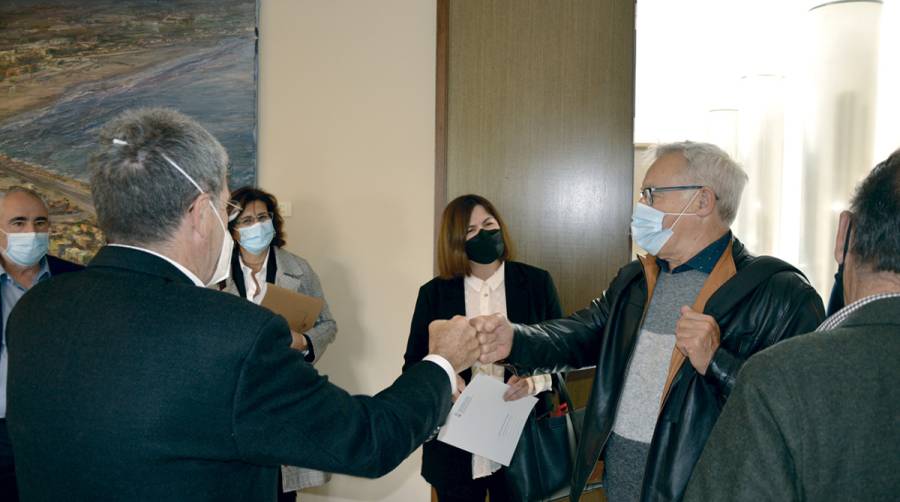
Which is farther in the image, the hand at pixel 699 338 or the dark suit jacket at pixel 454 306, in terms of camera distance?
the dark suit jacket at pixel 454 306

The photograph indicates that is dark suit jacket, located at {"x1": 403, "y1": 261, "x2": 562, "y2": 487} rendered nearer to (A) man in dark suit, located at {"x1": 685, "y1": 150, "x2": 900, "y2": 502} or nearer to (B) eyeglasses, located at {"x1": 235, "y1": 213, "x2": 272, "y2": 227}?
(B) eyeglasses, located at {"x1": 235, "y1": 213, "x2": 272, "y2": 227}

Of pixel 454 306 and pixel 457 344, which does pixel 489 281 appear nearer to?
pixel 454 306

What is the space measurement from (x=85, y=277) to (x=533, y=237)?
2.58m

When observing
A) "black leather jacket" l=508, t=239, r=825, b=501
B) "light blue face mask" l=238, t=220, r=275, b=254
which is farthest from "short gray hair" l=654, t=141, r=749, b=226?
"light blue face mask" l=238, t=220, r=275, b=254

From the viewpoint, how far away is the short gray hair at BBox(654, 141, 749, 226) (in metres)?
1.99

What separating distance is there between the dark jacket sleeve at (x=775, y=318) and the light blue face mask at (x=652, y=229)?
1.07 ft

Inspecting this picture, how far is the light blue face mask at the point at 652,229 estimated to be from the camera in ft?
6.51

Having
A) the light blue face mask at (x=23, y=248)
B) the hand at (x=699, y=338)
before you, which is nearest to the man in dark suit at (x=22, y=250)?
the light blue face mask at (x=23, y=248)

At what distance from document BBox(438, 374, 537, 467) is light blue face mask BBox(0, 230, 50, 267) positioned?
164 centimetres

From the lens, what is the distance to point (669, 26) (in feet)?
17.3

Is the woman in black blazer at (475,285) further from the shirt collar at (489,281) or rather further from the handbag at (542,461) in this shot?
the handbag at (542,461)

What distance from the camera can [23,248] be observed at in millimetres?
2512

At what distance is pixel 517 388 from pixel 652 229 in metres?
0.75

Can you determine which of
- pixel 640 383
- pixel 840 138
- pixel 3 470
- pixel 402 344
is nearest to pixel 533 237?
pixel 402 344
